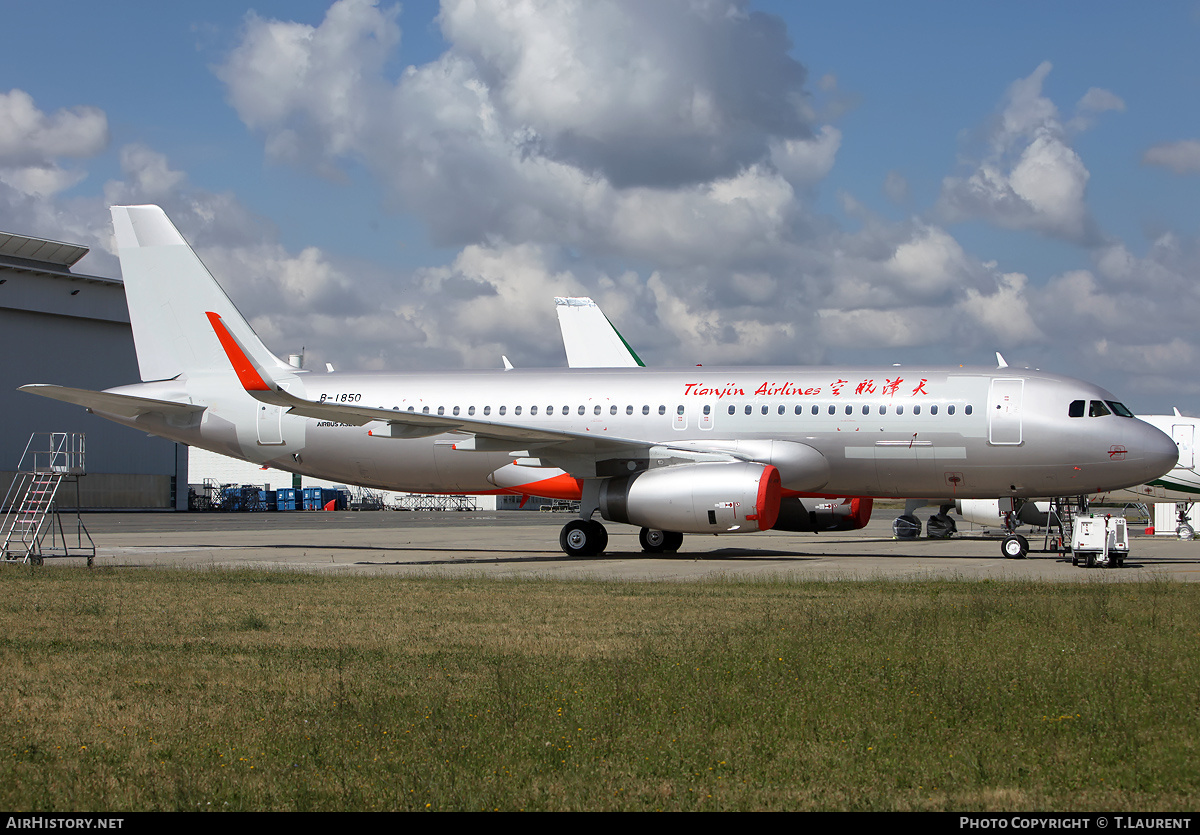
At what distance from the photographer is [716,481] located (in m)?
20.9

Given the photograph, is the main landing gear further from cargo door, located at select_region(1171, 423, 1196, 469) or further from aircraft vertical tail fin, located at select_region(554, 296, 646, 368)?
cargo door, located at select_region(1171, 423, 1196, 469)

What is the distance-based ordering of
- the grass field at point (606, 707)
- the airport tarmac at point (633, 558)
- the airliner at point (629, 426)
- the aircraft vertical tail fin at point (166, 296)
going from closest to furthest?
the grass field at point (606, 707), the airport tarmac at point (633, 558), the airliner at point (629, 426), the aircraft vertical tail fin at point (166, 296)

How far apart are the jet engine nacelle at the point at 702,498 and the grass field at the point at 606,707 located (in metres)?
8.05

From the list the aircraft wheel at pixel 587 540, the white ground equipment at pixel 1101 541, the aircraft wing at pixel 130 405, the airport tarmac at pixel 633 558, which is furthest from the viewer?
the aircraft wing at pixel 130 405

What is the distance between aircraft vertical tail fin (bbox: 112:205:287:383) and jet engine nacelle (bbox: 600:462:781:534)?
35.7 ft

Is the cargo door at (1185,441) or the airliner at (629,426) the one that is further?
the cargo door at (1185,441)

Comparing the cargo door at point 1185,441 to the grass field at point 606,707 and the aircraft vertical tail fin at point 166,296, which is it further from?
the aircraft vertical tail fin at point 166,296

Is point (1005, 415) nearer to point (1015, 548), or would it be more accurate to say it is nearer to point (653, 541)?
point (1015, 548)

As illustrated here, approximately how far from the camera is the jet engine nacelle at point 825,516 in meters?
25.8

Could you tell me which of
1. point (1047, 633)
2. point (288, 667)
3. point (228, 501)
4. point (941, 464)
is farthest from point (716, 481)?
point (228, 501)

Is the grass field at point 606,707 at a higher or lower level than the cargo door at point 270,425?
lower

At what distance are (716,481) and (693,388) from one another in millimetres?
3462

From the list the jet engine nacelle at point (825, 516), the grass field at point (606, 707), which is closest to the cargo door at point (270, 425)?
the jet engine nacelle at point (825, 516)

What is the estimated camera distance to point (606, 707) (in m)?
7.12
